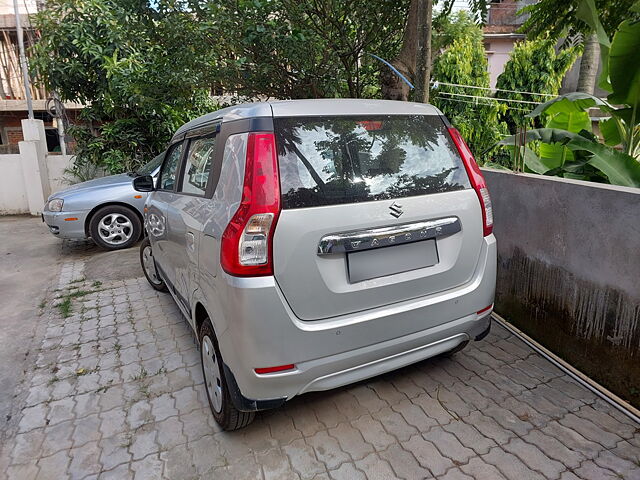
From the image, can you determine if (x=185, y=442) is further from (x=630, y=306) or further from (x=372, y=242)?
(x=630, y=306)

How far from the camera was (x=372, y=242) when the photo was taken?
217 centimetres

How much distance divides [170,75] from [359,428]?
572 centimetres

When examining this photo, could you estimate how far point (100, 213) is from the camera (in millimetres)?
6645

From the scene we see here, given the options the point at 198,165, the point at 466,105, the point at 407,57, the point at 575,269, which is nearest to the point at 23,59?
the point at 466,105

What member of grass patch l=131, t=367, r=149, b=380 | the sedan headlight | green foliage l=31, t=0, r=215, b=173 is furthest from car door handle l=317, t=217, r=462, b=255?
the sedan headlight

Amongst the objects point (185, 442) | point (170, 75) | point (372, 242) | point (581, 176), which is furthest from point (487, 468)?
point (170, 75)

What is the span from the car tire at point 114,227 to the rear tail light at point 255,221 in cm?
546

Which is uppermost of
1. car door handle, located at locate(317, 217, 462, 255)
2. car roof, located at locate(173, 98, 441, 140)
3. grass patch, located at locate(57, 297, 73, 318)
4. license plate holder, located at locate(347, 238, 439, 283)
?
car roof, located at locate(173, 98, 441, 140)

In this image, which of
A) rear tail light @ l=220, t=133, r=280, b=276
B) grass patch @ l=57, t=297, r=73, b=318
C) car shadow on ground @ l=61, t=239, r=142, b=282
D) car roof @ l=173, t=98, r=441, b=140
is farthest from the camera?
car shadow on ground @ l=61, t=239, r=142, b=282

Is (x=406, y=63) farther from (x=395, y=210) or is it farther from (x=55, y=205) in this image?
(x=55, y=205)

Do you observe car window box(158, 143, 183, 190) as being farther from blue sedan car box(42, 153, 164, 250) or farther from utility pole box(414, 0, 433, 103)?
blue sedan car box(42, 153, 164, 250)

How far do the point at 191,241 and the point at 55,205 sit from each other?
16.7 feet

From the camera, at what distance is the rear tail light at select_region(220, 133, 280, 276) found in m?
1.98

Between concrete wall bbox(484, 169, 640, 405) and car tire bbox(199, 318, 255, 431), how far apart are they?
2310 millimetres
